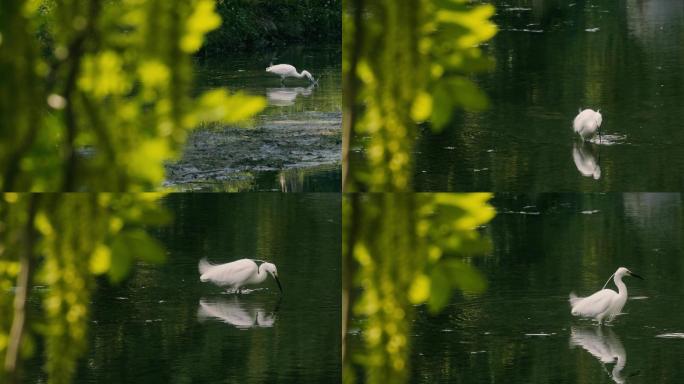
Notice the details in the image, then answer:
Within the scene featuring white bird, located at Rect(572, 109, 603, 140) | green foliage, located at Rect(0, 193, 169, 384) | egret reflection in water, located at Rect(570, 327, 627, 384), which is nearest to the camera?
green foliage, located at Rect(0, 193, 169, 384)

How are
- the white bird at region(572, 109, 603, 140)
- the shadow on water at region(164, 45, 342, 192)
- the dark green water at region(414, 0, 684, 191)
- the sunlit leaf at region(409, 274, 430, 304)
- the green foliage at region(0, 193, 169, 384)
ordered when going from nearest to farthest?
the green foliage at region(0, 193, 169, 384) < the sunlit leaf at region(409, 274, 430, 304) < the shadow on water at region(164, 45, 342, 192) < the dark green water at region(414, 0, 684, 191) < the white bird at region(572, 109, 603, 140)

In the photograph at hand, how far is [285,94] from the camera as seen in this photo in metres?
3.18

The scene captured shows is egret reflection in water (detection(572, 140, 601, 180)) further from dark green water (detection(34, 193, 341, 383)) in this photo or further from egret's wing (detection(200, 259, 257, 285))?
egret's wing (detection(200, 259, 257, 285))

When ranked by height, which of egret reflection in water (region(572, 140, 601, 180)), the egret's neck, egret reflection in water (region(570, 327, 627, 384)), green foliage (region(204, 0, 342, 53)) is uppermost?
green foliage (region(204, 0, 342, 53))

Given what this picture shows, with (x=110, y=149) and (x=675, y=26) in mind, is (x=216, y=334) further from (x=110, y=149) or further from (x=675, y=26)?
(x=675, y=26)

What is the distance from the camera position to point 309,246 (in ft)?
10.5

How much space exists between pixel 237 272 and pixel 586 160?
1.06 m

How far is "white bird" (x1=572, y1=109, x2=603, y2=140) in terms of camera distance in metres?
3.49

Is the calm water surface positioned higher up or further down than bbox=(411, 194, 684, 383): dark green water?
higher up

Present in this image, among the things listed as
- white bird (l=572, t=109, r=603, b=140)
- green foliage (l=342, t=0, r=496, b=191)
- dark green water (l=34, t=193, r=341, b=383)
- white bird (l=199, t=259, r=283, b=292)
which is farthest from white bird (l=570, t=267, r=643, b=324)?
green foliage (l=342, t=0, r=496, b=191)

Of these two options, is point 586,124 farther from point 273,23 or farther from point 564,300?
point 273,23

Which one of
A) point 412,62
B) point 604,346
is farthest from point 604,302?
point 412,62

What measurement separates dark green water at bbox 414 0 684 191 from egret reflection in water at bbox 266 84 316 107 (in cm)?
35

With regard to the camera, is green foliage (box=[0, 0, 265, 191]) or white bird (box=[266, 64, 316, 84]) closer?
green foliage (box=[0, 0, 265, 191])
